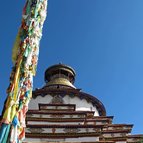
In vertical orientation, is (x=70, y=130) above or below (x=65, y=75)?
below

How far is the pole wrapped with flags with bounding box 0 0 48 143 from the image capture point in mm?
8648

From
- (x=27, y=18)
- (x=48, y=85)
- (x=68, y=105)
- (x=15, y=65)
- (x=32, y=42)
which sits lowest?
(x=15, y=65)

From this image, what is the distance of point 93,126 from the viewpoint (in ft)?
77.0

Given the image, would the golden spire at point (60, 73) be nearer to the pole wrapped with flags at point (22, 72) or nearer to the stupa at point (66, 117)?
the stupa at point (66, 117)

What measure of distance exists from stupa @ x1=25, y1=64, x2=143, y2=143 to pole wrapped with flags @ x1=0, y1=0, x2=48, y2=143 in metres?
13.3

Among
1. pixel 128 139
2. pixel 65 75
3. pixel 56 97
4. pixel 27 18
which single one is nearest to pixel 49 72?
pixel 65 75

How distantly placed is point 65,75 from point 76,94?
5188 millimetres

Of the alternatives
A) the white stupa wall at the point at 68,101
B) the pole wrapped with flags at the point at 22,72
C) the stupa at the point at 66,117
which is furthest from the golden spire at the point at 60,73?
the pole wrapped with flags at the point at 22,72

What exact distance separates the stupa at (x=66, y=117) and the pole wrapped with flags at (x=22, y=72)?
43.7 ft

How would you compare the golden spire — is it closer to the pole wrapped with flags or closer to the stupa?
the stupa

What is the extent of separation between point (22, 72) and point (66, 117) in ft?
56.9

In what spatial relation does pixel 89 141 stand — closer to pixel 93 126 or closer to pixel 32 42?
pixel 93 126

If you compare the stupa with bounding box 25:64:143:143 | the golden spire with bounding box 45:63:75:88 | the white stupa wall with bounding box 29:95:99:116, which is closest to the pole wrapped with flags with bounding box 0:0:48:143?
the stupa with bounding box 25:64:143:143

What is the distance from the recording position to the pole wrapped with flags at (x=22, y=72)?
28.4ft
